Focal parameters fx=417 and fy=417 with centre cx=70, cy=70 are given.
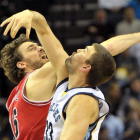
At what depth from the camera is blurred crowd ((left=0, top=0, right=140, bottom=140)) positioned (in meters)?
8.32

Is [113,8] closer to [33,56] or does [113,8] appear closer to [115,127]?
[115,127]

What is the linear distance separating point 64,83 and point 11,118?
92 cm

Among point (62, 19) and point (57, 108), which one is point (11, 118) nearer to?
point (57, 108)

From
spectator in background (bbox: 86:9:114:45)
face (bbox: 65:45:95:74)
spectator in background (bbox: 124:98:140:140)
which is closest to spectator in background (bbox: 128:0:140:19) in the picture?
spectator in background (bbox: 86:9:114:45)

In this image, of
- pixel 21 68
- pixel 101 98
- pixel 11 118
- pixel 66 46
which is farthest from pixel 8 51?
pixel 66 46

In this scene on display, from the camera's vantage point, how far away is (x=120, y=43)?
413cm

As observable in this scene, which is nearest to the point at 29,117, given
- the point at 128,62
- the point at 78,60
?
the point at 78,60

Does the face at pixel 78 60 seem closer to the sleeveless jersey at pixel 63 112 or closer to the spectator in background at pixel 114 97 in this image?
the sleeveless jersey at pixel 63 112

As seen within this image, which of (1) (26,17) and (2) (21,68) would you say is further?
(2) (21,68)

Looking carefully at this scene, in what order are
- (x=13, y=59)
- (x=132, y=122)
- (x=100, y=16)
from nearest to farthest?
(x=13, y=59), (x=132, y=122), (x=100, y=16)

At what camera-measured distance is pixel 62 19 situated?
10148 millimetres

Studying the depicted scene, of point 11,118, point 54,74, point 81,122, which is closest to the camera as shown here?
point 81,122

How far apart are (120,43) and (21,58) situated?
117 cm

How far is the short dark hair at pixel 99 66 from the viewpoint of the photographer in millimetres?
3566
